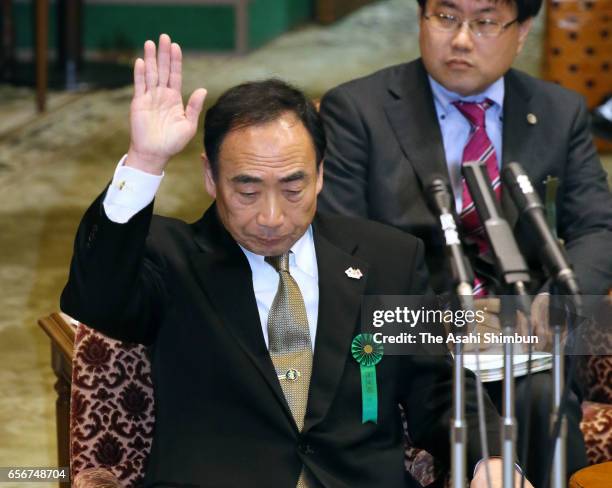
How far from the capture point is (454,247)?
195 centimetres

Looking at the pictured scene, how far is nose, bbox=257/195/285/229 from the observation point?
2.58 metres

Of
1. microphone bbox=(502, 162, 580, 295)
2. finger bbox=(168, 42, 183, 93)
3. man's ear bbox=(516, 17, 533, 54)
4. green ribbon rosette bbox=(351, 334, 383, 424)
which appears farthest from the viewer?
man's ear bbox=(516, 17, 533, 54)

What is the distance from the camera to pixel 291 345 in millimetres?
2660

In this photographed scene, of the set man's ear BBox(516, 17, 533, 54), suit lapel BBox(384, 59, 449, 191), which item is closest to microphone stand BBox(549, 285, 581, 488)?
suit lapel BBox(384, 59, 449, 191)

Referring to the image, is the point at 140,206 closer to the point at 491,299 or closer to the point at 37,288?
the point at 491,299

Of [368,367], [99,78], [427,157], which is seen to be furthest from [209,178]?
[99,78]

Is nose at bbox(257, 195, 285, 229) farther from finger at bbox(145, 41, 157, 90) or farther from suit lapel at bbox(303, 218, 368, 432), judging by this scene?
finger at bbox(145, 41, 157, 90)

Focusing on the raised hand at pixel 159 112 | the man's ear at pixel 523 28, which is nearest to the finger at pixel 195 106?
the raised hand at pixel 159 112

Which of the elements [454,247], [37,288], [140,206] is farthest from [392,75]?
[37,288]

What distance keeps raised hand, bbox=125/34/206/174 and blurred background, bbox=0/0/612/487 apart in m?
1.93

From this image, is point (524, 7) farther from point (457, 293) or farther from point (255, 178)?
point (457, 293)

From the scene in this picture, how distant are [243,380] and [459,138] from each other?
1.15 meters

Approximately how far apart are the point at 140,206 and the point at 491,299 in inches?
26.8

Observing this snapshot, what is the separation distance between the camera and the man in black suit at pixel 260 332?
2.59 meters
